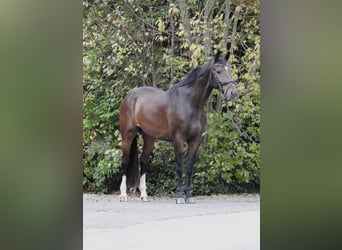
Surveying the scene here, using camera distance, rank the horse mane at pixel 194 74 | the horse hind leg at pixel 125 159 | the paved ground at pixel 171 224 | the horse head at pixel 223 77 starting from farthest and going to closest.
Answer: the horse hind leg at pixel 125 159
the horse mane at pixel 194 74
the horse head at pixel 223 77
the paved ground at pixel 171 224

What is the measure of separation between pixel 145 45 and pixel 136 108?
1.10 m

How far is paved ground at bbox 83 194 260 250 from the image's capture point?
408cm

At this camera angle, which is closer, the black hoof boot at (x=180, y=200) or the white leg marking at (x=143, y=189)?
the black hoof boot at (x=180, y=200)

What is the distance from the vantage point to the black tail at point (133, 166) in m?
6.49

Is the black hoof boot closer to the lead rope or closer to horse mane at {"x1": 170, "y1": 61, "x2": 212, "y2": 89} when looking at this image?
the lead rope

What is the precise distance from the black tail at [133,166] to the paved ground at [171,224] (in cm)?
21

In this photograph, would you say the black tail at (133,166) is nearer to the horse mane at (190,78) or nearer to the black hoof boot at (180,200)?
the black hoof boot at (180,200)

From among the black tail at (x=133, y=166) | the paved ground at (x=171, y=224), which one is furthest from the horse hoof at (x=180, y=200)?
the black tail at (x=133, y=166)

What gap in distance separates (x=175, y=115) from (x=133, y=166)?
841 millimetres

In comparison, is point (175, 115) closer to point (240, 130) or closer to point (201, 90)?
point (201, 90)

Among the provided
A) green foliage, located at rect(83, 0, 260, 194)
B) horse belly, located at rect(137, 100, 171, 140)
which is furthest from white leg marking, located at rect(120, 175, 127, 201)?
horse belly, located at rect(137, 100, 171, 140)
